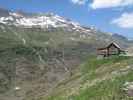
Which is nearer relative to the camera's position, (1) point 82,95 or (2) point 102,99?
(2) point 102,99

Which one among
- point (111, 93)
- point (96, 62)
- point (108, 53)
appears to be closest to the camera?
point (111, 93)

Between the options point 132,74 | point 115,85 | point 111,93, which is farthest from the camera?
point 132,74

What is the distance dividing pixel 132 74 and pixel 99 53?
136 ft

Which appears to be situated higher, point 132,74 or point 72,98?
point 132,74

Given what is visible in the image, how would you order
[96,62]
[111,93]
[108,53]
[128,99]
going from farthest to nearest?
[108,53], [96,62], [111,93], [128,99]

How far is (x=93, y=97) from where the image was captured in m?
26.7

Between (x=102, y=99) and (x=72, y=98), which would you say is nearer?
(x=102, y=99)

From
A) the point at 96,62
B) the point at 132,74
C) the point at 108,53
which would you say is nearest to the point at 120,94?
the point at 132,74

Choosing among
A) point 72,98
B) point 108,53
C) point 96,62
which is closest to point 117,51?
point 108,53

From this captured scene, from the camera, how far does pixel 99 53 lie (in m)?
70.8

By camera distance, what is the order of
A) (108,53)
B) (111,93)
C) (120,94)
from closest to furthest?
(120,94), (111,93), (108,53)

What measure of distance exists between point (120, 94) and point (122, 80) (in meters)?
4.62

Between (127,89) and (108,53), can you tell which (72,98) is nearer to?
(127,89)

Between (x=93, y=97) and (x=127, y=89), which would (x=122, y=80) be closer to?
(x=93, y=97)
